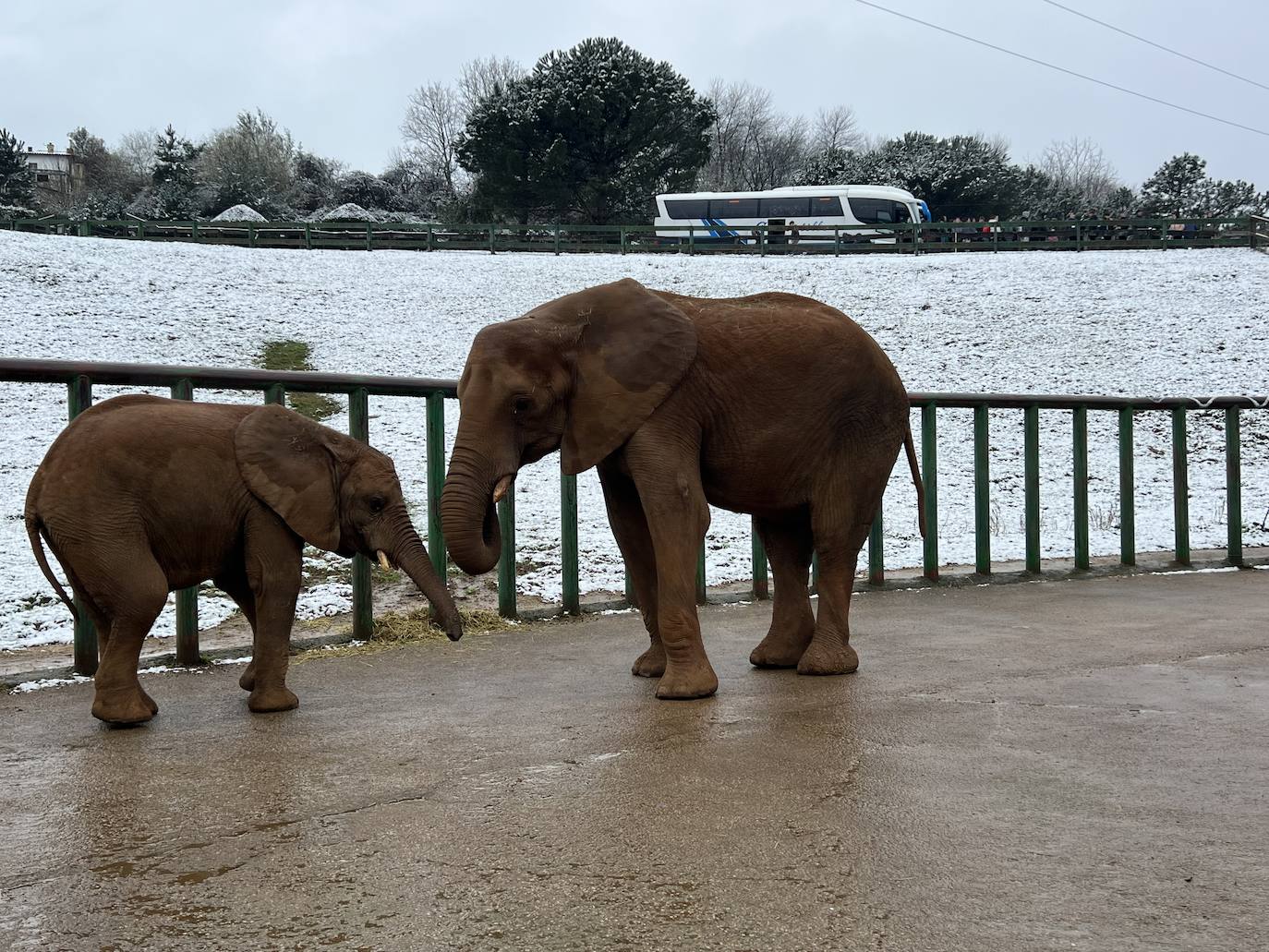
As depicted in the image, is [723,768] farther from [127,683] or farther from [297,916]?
[127,683]

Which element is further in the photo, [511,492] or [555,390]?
[511,492]

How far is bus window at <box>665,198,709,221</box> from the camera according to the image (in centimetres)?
4291

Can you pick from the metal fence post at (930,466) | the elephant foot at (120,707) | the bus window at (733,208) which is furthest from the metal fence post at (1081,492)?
the bus window at (733,208)

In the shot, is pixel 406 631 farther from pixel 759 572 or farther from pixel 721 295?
pixel 721 295

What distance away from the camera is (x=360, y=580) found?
553 centimetres

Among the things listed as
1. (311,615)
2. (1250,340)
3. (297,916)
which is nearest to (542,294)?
(1250,340)

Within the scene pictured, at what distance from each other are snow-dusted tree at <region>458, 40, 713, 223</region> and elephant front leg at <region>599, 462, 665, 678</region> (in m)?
39.2

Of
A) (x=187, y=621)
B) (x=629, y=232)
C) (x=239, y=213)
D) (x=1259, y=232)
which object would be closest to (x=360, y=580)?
(x=187, y=621)

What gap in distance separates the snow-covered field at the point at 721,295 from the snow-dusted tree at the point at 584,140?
11265 millimetres

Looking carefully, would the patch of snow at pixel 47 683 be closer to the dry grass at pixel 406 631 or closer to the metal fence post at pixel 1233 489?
the dry grass at pixel 406 631

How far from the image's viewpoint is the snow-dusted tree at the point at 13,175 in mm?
43500

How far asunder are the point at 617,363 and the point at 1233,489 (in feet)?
20.2

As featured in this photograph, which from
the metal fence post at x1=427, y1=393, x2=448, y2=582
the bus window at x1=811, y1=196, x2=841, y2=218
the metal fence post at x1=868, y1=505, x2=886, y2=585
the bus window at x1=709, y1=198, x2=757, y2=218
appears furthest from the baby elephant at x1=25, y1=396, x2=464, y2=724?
the bus window at x1=709, y1=198, x2=757, y2=218

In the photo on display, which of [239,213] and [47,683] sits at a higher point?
[239,213]
